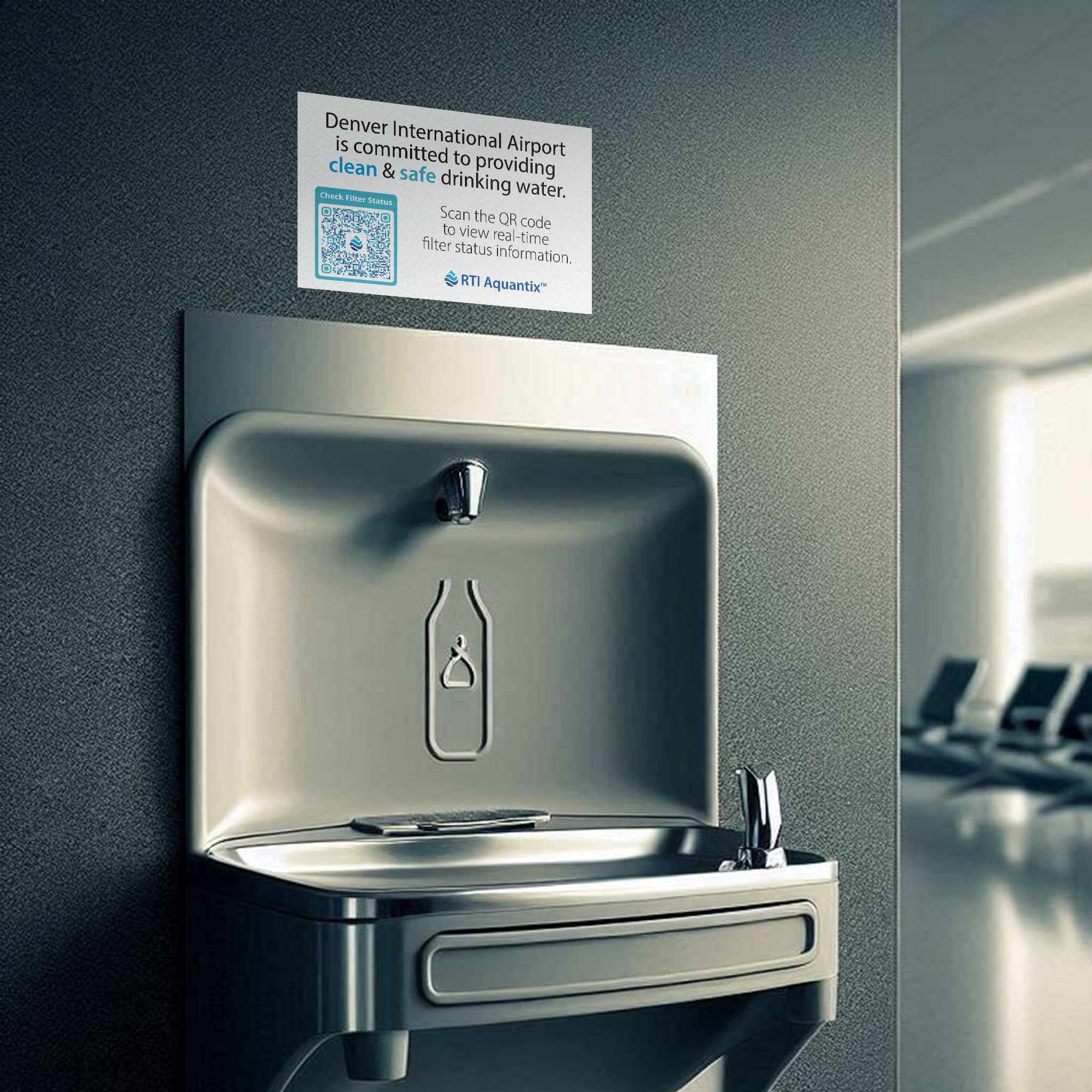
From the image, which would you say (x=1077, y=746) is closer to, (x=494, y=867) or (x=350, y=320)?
(x=494, y=867)

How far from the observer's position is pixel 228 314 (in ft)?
5.35

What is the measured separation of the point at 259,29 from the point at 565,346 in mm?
489

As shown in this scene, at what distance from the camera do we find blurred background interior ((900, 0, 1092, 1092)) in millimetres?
4344

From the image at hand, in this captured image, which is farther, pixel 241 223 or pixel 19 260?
pixel 241 223

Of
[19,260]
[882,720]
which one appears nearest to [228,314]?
[19,260]

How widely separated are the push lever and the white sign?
597 millimetres

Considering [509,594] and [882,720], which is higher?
[509,594]

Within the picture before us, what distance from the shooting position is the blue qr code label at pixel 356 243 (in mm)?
1689

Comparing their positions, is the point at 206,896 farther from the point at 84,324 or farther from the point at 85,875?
the point at 84,324

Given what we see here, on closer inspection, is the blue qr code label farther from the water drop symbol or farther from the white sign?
the water drop symbol

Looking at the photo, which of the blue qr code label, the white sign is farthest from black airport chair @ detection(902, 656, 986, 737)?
the blue qr code label

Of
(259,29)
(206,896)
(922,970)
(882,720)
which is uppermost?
(259,29)

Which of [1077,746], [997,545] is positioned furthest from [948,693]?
[997,545]

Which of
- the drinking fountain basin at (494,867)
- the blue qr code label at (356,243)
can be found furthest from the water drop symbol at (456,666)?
the blue qr code label at (356,243)
